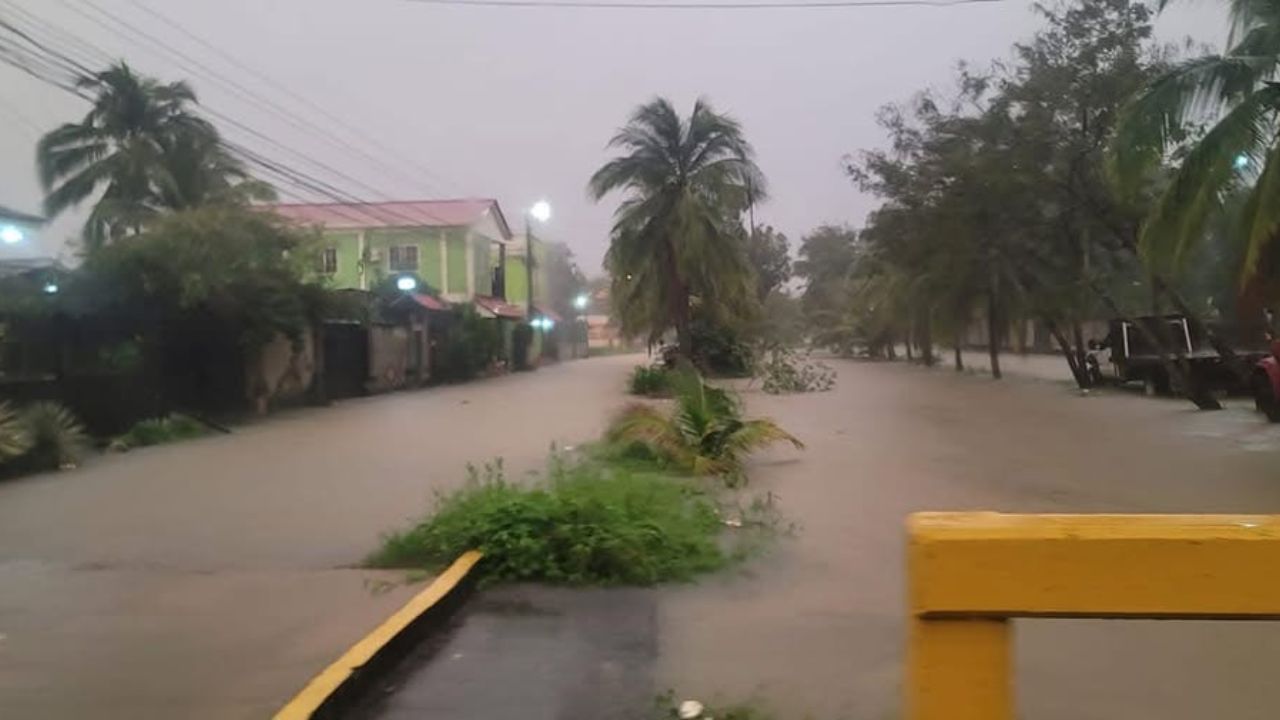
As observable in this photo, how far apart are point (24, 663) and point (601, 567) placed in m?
3.17

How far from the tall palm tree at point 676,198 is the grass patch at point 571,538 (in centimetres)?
2392

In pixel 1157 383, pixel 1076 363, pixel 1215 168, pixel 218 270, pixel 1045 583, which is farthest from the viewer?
pixel 1076 363

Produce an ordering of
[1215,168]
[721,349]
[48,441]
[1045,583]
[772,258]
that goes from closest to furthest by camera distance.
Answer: [1045,583] < [1215,168] < [48,441] < [721,349] < [772,258]

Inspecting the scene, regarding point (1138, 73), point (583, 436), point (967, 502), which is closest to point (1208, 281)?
point (1138, 73)

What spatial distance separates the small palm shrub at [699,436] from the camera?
40.4ft

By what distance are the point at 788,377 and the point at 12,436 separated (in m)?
23.0

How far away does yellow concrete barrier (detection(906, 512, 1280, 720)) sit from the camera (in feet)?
7.15

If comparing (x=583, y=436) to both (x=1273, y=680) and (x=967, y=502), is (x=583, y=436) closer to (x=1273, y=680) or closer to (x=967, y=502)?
(x=967, y=502)

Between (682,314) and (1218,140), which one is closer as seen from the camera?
(1218,140)

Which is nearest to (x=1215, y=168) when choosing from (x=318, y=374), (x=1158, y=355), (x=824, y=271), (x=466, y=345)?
(x=1158, y=355)

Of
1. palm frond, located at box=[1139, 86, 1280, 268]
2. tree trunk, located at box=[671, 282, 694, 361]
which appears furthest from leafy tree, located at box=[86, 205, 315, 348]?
palm frond, located at box=[1139, 86, 1280, 268]

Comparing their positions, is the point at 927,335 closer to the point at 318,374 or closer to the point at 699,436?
the point at 318,374

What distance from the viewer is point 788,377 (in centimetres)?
3281

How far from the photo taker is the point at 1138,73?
2169 cm
